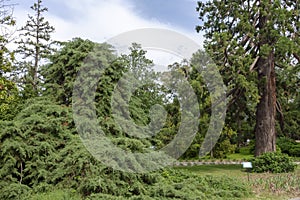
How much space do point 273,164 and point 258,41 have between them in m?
4.67

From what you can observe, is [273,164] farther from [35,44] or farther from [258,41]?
[35,44]

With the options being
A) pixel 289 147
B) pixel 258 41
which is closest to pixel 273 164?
pixel 258 41

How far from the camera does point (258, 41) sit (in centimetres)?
1278

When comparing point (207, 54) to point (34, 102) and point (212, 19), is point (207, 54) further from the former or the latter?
point (34, 102)

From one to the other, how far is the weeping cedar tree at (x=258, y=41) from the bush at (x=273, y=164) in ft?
4.81

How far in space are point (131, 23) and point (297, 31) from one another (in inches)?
267

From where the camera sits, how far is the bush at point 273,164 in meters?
11.5

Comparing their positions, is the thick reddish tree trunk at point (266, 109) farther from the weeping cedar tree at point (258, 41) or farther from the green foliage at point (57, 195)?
the green foliage at point (57, 195)

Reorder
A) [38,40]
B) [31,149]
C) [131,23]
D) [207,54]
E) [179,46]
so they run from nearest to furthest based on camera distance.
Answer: [31,149]
[179,46]
[131,23]
[207,54]
[38,40]

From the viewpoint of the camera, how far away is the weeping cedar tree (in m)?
11.9

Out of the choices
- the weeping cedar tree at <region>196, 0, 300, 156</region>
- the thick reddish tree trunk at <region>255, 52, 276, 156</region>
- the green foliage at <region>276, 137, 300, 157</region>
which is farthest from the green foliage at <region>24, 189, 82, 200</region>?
the green foliage at <region>276, 137, 300, 157</region>

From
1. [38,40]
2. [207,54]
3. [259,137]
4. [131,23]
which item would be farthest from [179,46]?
[38,40]

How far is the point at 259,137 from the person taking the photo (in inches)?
535

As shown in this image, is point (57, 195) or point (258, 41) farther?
point (258, 41)
